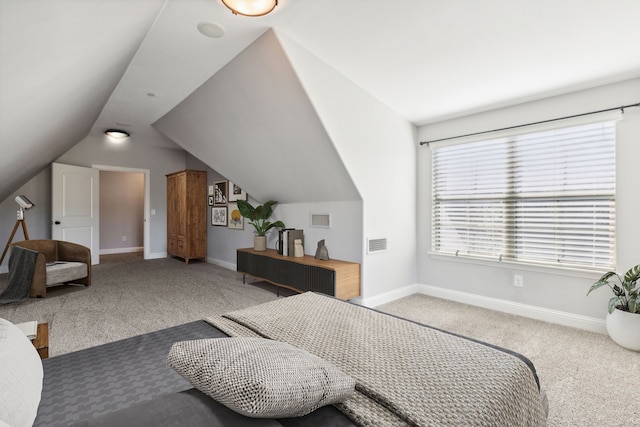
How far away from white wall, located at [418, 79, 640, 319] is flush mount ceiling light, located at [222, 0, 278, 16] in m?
2.63

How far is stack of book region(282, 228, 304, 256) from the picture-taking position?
13.6 feet

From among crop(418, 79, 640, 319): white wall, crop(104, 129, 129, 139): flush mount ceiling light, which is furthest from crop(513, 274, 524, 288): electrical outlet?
crop(104, 129, 129, 139): flush mount ceiling light

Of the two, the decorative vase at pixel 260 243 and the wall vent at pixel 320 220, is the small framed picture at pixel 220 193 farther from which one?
the wall vent at pixel 320 220

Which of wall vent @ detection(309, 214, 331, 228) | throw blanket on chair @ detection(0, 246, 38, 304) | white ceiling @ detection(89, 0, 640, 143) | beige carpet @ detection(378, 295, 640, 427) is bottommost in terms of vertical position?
beige carpet @ detection(378, 295, 640, 427)

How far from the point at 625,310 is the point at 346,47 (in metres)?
3.06

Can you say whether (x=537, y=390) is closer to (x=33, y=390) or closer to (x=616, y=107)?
(x=33, y=390)

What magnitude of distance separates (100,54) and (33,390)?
7.65ft

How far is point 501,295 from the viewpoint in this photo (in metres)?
3.43

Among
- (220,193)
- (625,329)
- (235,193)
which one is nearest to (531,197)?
(625,329)

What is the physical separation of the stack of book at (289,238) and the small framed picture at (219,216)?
2.11m

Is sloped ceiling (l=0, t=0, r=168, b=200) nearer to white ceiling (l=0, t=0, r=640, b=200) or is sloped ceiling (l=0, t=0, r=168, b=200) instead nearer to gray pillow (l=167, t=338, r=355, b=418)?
white ceiling (l=0, t=0, r=640, b=200)

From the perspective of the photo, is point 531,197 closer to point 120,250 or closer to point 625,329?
point 625,329

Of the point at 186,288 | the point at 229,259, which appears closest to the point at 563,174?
the point at 186,288

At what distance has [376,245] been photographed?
365 cm
